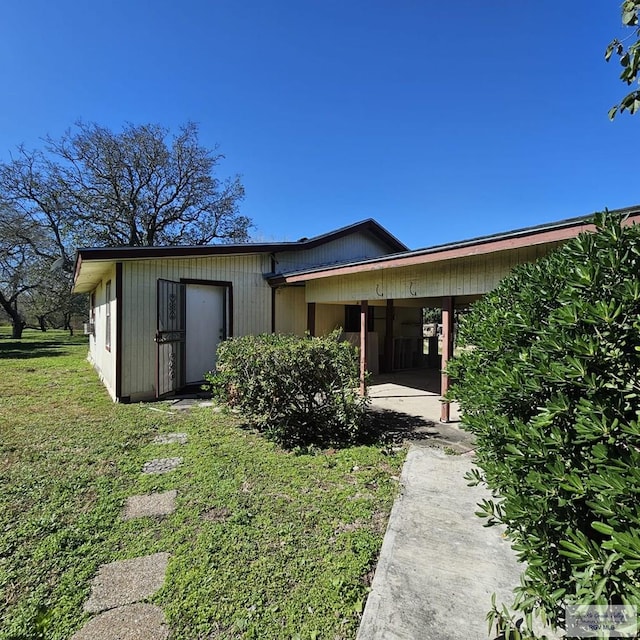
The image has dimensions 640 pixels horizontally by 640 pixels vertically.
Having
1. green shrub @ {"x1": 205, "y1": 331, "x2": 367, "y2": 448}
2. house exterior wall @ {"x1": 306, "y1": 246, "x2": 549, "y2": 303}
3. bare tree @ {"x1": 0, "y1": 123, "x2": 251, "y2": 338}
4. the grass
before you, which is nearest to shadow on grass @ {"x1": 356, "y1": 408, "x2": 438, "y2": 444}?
green shrub @ {"x1": 205, "y1": 331, "x2": 367, "y2": 448}

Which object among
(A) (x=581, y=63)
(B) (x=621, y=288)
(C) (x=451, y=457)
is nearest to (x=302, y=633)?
(B) (x=621, y=288)

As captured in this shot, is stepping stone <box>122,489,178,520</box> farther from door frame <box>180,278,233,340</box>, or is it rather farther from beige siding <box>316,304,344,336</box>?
beige siding <box>316,304,344,336</box>

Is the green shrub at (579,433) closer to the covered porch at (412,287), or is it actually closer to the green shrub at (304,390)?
the covered porch at (412,287)

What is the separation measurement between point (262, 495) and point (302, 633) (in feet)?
4.87

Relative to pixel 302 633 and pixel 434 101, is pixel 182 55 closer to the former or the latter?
pixel 434 101

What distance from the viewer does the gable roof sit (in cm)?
624

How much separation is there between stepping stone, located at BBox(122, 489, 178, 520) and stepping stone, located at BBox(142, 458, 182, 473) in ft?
1.84

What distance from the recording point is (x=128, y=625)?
70.9 inches

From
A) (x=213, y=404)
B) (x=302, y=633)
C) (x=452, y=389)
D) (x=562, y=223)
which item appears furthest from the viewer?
(x=213, y=404)

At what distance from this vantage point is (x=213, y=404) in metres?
6.64

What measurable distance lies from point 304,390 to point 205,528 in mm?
2205

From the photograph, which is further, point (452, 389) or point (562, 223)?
point (562, 223)

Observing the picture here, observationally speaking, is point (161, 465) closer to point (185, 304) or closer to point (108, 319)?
point (185, 304)

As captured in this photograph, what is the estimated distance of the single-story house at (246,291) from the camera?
533cm
